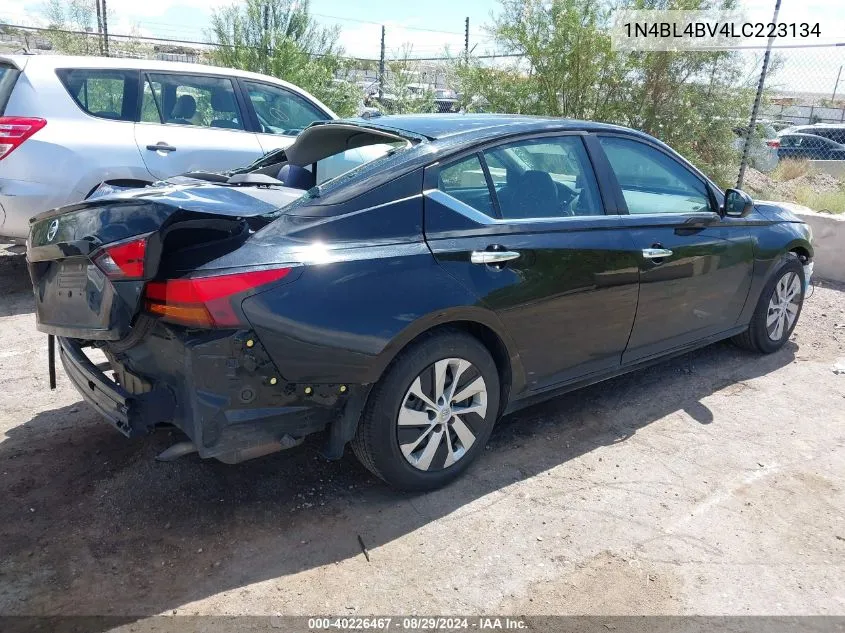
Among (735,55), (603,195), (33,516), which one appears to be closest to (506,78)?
(735,55)

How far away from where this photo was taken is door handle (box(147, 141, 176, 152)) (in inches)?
239

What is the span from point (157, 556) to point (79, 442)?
116 cm

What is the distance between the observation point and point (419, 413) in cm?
311

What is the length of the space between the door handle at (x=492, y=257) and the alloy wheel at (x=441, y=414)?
0.46 m

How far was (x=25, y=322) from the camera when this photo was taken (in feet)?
17.6

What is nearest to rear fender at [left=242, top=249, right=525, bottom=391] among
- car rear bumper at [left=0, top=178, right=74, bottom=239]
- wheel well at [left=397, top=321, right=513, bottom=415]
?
wheel well at [left=397, top=321, right=513, bottom=415]

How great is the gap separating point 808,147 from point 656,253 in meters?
20.3

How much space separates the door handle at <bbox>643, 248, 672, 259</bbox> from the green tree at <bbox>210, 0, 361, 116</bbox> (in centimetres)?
925

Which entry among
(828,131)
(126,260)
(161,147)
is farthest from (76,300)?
(828,131)

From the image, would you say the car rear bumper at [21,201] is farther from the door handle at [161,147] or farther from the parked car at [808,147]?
the parked car at [808,147]

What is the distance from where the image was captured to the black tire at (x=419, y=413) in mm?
2988

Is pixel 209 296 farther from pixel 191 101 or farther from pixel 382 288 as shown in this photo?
pixel 191 101

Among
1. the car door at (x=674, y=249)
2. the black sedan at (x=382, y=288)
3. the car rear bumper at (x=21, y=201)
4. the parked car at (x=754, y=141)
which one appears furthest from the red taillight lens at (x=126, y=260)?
the parked car at (x=754, y=141)

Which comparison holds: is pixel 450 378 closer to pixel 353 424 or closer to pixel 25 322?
pixel 353 424
